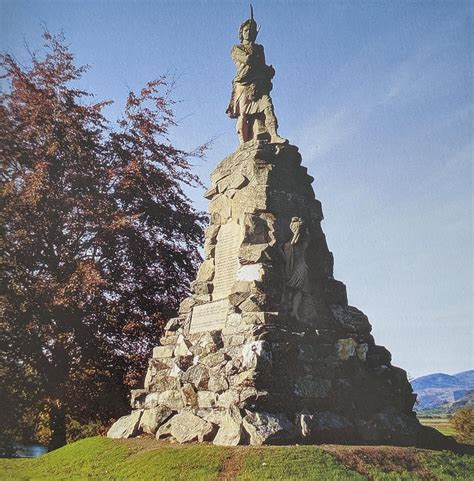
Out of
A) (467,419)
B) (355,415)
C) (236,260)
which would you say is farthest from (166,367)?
(467,419)

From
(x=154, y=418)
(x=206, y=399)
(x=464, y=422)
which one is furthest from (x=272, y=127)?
(x=464, y=422)

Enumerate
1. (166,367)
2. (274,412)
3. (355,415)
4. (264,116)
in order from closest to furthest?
1. (274,412)
2. (355,415)
3. (166,367)
4. (264,116)

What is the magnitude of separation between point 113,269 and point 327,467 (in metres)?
8.34

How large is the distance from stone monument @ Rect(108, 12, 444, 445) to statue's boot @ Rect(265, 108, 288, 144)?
0.07 ft

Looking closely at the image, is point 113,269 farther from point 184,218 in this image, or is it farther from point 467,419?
point 467,419

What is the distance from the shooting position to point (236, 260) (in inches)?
380

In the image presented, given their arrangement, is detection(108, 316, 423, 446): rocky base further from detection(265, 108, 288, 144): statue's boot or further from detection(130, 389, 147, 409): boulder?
detection(265, 108, 288, 144): statue's boot

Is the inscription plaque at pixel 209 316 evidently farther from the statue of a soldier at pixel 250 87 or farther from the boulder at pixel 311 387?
the statue of a soldier at pixel 250 87

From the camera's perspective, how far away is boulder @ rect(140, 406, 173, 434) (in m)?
8.37

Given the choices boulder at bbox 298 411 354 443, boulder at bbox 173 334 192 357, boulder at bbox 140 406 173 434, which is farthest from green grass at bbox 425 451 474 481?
boulder at bbox 173 334 192 357

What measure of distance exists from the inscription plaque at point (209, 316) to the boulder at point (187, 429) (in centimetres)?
166

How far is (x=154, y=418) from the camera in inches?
332

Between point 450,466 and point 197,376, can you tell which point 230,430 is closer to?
point 197,376

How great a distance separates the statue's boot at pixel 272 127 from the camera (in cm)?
1057
